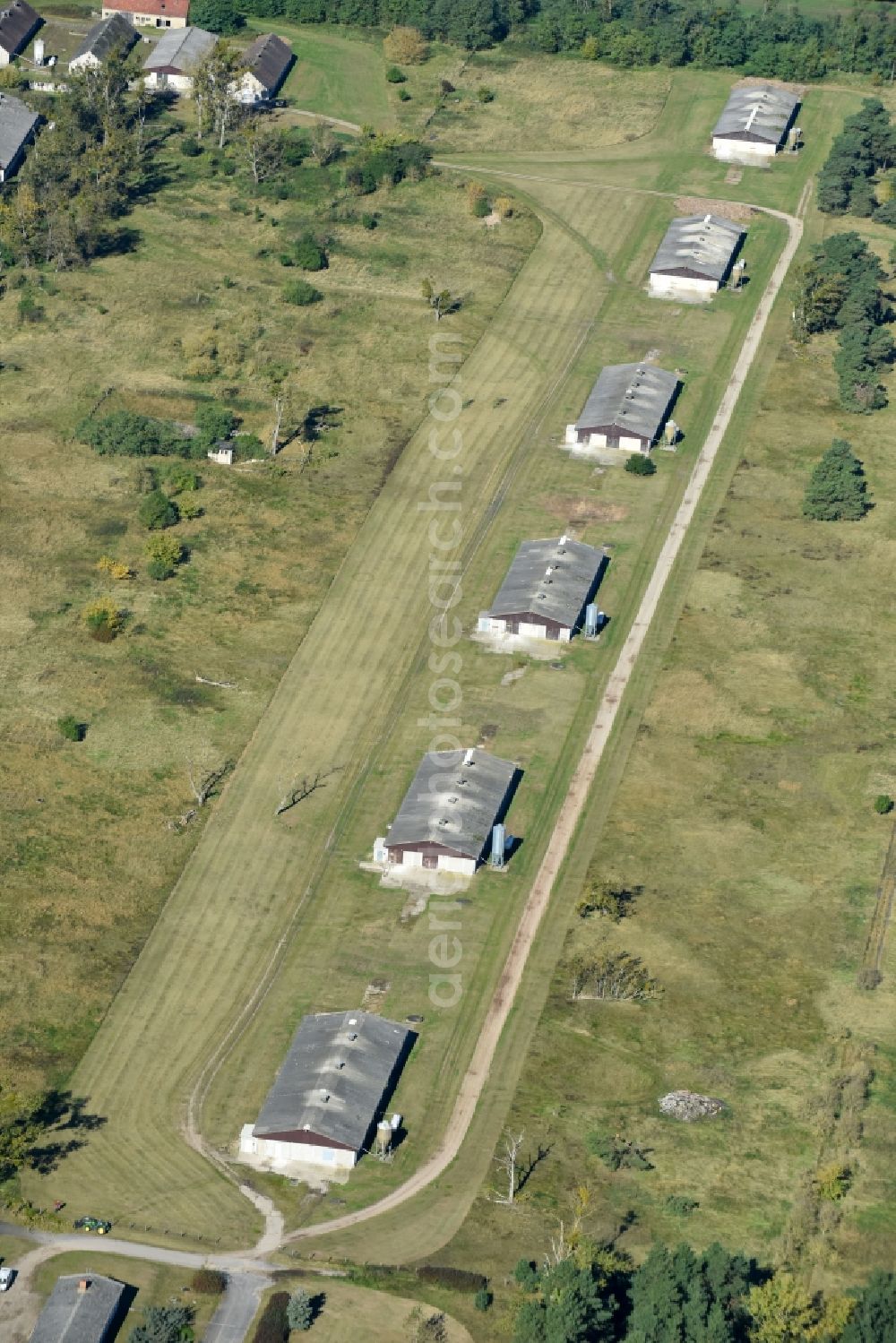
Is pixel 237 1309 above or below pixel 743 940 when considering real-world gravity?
above

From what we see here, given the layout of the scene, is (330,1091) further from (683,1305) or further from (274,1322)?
(683,1305)

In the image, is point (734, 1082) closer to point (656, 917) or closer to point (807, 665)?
point (656, 917)

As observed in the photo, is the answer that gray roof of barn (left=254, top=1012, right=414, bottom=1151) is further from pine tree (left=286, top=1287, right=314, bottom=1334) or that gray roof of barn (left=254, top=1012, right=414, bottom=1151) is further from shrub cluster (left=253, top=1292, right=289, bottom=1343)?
pine tree (left=286, top=1287, right=314, bottom=1334)

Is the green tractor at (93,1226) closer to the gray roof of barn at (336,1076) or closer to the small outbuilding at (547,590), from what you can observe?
the gray roof of barn at (336,1076)

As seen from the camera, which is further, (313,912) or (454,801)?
(454,801)

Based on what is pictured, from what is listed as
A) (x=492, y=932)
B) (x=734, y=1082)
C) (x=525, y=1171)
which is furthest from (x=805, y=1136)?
(x=492, y=932)

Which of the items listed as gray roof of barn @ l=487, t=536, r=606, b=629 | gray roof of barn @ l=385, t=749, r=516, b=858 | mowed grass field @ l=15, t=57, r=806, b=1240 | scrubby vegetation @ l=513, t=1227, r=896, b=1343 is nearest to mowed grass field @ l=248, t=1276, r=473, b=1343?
scrubby vegetation @ l=513, t=1227, r=896, b=1343

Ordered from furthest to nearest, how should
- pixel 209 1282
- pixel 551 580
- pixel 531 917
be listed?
pixel 551 580 < pixel 531 917 < pixel 209 1282

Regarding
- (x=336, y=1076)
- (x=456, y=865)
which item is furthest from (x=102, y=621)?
(x=336, y=1076)
